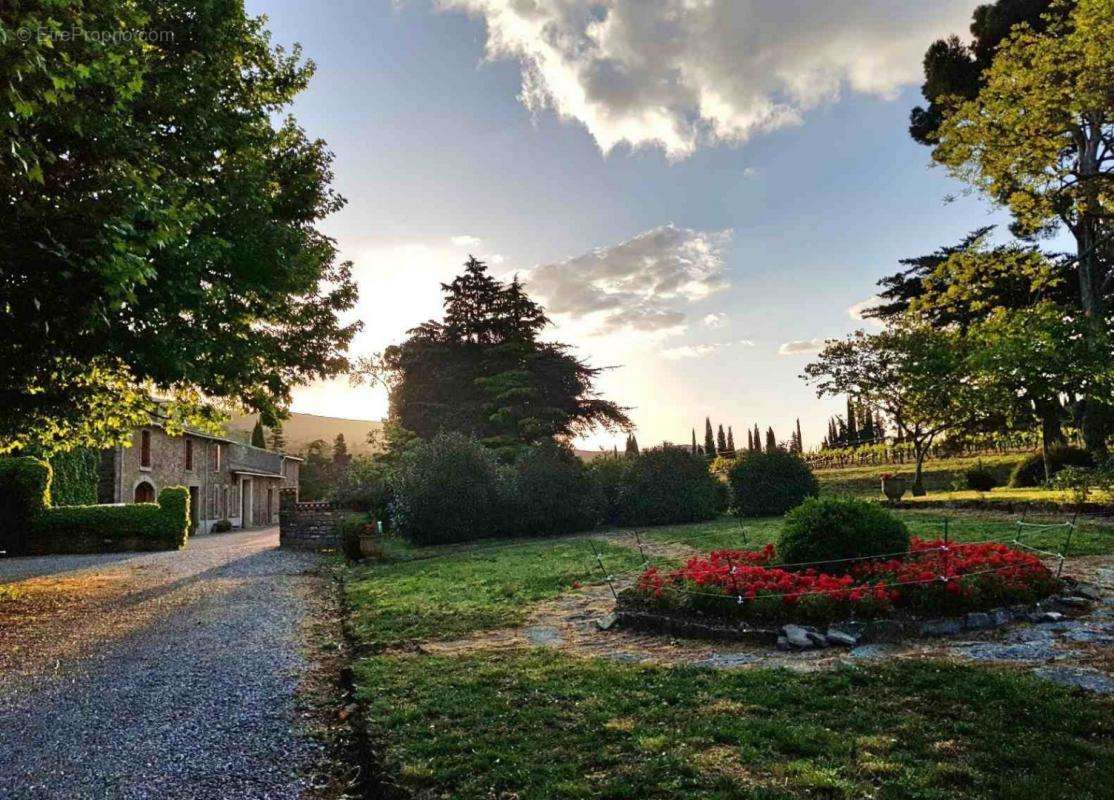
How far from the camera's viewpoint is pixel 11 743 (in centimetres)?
491

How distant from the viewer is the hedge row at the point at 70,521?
784 inches

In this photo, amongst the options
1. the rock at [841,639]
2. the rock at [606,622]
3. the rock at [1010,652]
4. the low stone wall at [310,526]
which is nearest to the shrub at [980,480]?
the rock at [1010,652]

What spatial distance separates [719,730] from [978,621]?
4291mm

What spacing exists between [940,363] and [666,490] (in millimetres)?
11591

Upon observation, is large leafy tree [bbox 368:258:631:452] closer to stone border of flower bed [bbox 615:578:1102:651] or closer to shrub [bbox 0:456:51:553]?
shrub [bbox 0:456:51:553]

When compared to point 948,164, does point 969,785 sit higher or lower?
lower

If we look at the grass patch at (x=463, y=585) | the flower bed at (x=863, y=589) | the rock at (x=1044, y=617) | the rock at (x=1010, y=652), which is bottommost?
the grass patch at (x=463, y=585)

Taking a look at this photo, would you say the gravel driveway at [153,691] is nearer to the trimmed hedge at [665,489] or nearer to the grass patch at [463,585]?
the grass patch at [463,585]

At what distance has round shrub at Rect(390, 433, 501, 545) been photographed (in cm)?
2025

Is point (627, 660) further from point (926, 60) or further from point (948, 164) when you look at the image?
point (926, 60)

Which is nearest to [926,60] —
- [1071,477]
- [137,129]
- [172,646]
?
[1071,477]

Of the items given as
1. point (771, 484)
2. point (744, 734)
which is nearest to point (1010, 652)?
point (744, 734)

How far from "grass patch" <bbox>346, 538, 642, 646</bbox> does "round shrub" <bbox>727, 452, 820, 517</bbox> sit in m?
7.51

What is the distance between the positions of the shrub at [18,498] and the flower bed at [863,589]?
70.8 ft
